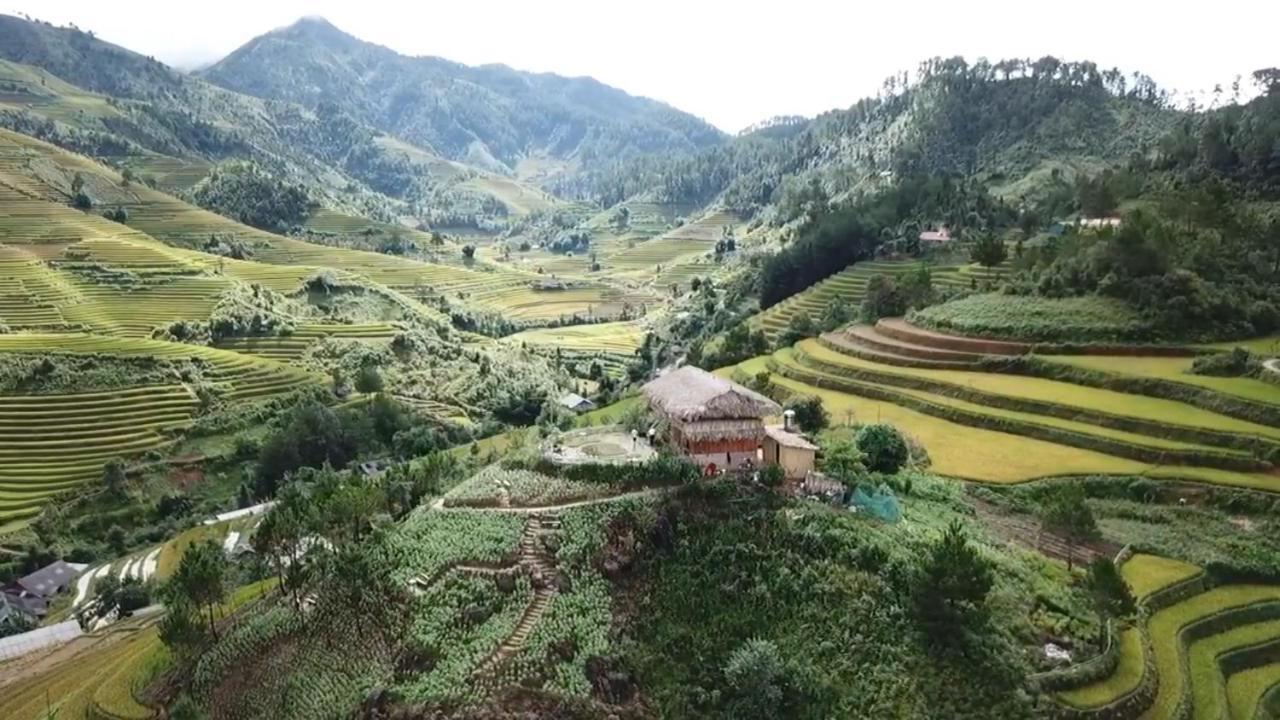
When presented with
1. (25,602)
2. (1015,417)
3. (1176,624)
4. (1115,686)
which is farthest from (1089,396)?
(25,602)

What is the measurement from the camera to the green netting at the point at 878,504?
24375mm

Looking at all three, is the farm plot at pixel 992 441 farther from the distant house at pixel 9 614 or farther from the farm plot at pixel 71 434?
the farm plot at pixel 71 434

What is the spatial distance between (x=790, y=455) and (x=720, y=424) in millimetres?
2232

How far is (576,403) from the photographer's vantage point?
62.3m

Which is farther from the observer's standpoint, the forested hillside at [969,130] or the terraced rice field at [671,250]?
the terraced rice field at [671,250]

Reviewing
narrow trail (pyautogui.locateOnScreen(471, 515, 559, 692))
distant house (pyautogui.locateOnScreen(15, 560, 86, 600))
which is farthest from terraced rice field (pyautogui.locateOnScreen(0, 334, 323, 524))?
narrow trail (pyautogui.locateOnScreen(471, 515, 559, 692))

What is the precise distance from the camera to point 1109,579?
66.0ft

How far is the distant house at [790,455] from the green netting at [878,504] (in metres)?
1.59

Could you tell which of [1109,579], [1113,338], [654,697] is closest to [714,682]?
[654,697]

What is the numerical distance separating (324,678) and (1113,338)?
126ft

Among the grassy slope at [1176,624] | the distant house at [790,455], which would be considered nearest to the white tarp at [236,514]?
the distant house at [790,455]

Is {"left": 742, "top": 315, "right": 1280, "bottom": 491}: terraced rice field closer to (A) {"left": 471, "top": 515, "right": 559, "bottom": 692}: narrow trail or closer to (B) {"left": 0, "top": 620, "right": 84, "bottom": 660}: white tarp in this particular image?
(A) {"left": 471, "top": 515, "right": 559, "bottom": 692}: narrow trail

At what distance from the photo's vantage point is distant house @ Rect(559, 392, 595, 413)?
6008 cm

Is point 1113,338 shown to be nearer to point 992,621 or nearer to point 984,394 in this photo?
point 984,394
